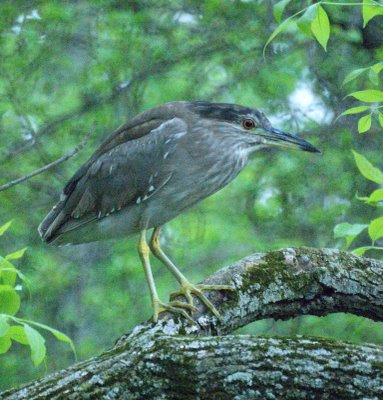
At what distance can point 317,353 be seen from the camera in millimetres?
2840

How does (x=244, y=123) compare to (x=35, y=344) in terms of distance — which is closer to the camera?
(x=35, y=344)

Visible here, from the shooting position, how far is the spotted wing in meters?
4.95

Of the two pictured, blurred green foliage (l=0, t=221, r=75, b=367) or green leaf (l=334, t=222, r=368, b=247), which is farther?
green leaf (l=334, t=222, r=368, b=247)

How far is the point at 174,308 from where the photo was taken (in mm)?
3963

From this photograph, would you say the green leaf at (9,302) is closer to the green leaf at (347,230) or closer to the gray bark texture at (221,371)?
the gray bark texture at (221,371)

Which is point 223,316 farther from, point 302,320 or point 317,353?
point 302,320

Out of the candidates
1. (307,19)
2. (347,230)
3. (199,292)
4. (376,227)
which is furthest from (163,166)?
(307,19)

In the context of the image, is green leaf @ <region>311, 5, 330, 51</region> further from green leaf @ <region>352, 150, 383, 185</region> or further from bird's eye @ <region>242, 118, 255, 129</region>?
bird's eye @ <region>242, 118, 255, 129</region>

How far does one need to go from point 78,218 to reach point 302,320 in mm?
4899

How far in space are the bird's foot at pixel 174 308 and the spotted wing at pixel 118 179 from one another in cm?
88

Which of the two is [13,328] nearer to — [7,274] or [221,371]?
[7,274]

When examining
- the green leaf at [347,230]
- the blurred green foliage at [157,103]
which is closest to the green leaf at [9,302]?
the green leaf at [347,230]

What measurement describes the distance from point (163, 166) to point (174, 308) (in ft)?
3.81

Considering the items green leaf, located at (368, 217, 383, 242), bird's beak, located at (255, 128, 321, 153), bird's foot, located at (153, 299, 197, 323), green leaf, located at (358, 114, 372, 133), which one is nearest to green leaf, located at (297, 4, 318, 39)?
green leaf, located at (358, 114, 372, 133)
